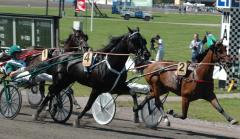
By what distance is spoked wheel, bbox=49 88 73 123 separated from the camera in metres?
13.6

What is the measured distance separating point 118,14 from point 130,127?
7382cm

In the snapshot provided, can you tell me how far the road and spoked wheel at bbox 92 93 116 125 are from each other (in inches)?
7.5

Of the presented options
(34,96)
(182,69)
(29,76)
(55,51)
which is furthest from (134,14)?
(182,69)

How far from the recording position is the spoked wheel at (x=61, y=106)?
44.6ft

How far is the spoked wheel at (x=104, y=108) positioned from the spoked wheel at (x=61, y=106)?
643 millimetres

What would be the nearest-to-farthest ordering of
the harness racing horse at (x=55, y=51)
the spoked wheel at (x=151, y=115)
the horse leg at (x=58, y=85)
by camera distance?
the spoked wheel at (x=151, y=115), the horse leg at (x=58, y=85), the harness racing horse at (x=55, y=51)

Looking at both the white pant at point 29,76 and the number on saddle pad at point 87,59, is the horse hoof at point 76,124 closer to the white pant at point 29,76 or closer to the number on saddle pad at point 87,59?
the number on saddle pad at point 87,59

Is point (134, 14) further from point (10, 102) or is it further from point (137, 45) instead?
point (137, 45)

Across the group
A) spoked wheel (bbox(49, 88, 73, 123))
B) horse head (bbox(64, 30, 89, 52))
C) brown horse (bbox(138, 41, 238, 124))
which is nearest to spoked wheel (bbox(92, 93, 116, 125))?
spoked wheel (bbox(49, 88, 73, 123))

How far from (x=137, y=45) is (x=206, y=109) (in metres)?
4.97

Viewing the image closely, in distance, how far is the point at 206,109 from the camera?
16.6 m

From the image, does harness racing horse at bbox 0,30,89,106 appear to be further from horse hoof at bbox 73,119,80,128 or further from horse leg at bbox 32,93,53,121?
horse hoof at bbox 73,119,80,128

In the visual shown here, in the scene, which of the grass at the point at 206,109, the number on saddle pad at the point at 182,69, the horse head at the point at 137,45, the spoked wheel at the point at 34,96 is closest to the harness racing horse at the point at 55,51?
the spoked wheel at the point at 34,96

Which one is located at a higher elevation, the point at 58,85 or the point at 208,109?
the point at 58,85
